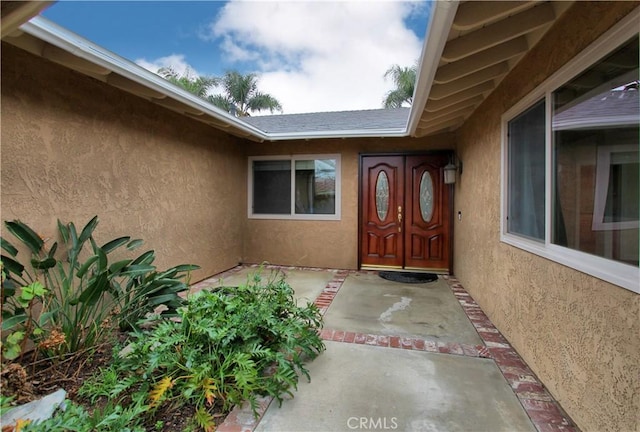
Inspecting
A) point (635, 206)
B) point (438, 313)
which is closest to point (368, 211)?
point (438, 313)

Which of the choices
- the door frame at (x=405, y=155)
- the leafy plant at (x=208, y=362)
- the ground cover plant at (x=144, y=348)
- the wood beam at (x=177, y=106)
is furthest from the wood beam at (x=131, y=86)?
Result: the door frame at (x=405, y=155)

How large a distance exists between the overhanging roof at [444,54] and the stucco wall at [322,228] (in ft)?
4.74

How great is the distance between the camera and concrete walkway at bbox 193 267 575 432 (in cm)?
193

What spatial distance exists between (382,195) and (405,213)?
23.2 inches

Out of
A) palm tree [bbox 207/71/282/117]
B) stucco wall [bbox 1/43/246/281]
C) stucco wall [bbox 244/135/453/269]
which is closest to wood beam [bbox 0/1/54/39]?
stucco wall [bbox 1/43/246/281]

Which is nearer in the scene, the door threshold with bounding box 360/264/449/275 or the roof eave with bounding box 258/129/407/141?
the roof eave with bounding box 258/129/407/141

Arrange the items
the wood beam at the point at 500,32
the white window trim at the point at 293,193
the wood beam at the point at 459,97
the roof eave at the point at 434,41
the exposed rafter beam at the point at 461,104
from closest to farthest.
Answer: the roof eave at the point at 434,41 → the wood beam at the point at 500,32 → the wood beam at the point at 459,97 → the exposed rafter beam at the point at 461,104 → the white window trim at the point at 293,193

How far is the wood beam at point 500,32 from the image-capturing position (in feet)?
7.06

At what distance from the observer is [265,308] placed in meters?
2.56

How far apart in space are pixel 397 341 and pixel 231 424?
5.76 ft

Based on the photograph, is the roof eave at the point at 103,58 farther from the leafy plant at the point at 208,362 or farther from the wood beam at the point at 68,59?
the leafy plant at the point at 208,362

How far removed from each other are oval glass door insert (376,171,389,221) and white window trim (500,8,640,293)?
3129mm

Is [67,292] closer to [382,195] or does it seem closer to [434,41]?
[434,41]

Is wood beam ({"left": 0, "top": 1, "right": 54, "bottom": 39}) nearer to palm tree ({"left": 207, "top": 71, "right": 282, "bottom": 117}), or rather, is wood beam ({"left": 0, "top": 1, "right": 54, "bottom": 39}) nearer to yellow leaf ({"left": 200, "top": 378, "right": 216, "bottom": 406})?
yellow leaf ({"left": 200, "top": 378, "right": 216, "bottom": 406})
